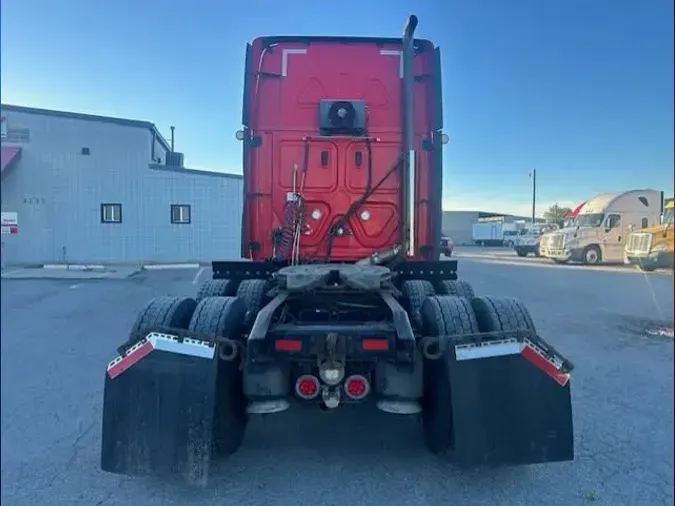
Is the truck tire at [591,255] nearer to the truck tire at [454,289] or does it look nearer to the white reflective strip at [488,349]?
the truck tire at [454,289]

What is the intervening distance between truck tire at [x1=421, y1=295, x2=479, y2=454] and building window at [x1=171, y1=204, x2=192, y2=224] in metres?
20.2

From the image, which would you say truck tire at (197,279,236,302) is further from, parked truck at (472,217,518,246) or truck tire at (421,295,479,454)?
parked truck at (472,217,518,246)

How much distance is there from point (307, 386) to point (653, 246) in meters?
19.7

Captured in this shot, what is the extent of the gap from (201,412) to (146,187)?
20430 millimetres

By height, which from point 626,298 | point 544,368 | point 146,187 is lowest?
point 626,298

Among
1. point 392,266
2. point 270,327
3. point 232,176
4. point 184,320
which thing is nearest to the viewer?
point 270,327

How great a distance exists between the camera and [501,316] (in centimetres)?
323

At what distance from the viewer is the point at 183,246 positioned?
72.1 feet

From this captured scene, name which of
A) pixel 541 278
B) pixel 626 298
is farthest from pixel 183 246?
pixel 626 298

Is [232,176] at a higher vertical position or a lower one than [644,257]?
higher

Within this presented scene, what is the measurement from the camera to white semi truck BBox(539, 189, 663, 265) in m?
22.0

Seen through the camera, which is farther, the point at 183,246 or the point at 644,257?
the point at 183,246

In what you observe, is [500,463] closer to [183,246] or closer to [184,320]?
[184,320]

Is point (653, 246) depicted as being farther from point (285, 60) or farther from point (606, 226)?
point (285, 60)
